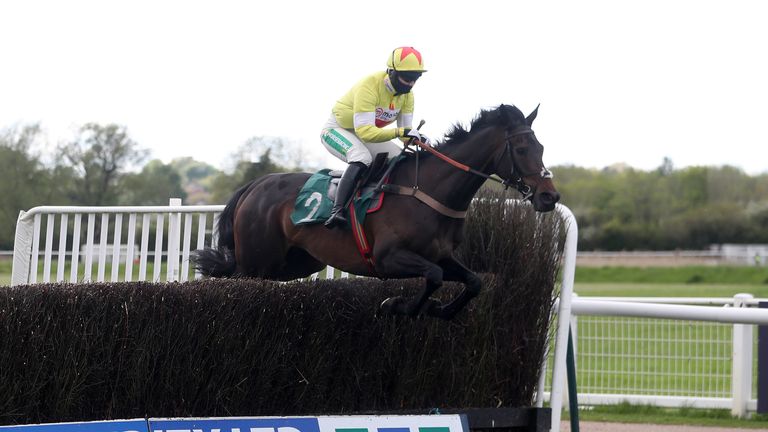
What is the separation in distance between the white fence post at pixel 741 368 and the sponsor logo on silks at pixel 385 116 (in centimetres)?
365

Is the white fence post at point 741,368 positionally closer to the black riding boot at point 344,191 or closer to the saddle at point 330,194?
the saddle at point 330,194

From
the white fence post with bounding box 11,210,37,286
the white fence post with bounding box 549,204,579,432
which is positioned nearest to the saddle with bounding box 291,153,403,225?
the white fence post with bounding box 549,204,579,432

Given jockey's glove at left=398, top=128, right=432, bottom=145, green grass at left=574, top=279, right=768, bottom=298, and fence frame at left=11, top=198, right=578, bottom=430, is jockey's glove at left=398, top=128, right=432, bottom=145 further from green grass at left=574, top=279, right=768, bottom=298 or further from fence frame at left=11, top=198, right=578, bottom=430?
green grass at left=574, top=279, right=768, bottom=298

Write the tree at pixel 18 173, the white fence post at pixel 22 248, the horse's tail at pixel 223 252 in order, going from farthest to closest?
the tree at pixel 18 173 < the white fence post at pixel 22 248 < the horse's tail at pixel 223 252

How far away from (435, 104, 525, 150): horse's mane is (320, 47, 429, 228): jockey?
6.0 inches

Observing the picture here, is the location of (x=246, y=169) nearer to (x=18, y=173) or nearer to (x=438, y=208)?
(x=18, y=173)

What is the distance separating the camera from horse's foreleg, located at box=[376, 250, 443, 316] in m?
5.56

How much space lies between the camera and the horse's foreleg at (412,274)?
5.56 meters

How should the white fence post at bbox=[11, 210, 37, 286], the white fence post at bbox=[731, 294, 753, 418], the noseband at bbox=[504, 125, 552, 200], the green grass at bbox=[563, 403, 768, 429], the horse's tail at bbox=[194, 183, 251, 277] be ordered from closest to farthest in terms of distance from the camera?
the noseband at bbox=[504, 125, 552, 200]
the horse's tail at bbox=[194, 183, 251, 277]
the white fence post at bbox=[11, 210, 37, 286]
the green grass at bbox=[563, 403, 768, 429]
the white fence post at bbox=[731, 294, 753, 418]

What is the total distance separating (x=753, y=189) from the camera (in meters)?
48.8

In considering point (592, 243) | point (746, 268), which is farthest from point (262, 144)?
point (592, 243)

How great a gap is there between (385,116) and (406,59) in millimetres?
437

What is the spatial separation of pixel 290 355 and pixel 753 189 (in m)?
46.6

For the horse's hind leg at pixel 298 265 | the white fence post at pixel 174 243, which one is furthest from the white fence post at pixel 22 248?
the horse's hind leg at pixel 298 265
